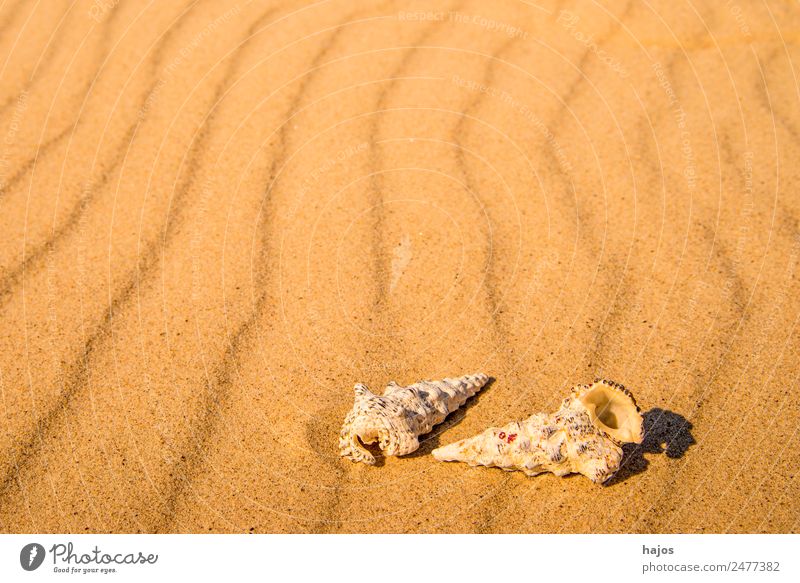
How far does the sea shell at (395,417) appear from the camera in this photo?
2607 mm

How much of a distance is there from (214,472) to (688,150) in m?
2.89

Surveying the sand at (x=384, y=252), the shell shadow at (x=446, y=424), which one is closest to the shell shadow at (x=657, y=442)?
the sand at (x=384, y=252)

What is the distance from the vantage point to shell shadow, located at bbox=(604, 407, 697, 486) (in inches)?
105

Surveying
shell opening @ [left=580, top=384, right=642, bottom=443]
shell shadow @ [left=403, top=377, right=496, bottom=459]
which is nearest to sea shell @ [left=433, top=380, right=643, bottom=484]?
shell opening @ [left=580, top=384, right=642, bottom=443]

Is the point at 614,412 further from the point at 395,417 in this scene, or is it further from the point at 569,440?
the point at 395,417

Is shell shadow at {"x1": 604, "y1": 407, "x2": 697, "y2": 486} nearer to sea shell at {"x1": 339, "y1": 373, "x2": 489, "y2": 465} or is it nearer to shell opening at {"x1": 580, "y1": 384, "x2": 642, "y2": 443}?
shell opening at {"x1": 580, "y1": 384, "x2": 642, "y2": 443}

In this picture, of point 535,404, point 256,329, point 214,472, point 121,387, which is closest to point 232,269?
point 256,329

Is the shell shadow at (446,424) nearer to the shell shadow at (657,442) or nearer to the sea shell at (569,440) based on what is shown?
the sea shell at (569,440)

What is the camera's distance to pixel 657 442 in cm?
275

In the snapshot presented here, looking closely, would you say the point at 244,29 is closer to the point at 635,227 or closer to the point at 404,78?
the point at 404,78

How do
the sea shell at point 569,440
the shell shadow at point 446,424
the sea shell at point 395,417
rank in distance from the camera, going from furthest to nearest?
the shell shadow at point 446,424
the sea shell at point 395,417
the sea shell at point 569,440

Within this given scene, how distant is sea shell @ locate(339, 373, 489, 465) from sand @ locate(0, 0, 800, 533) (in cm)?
9

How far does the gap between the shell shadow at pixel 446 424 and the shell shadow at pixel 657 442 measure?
53 cm

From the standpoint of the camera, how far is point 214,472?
2.69 meters
